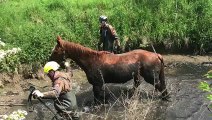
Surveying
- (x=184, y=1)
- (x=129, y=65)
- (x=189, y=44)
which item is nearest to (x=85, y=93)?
(x=129, y=65)

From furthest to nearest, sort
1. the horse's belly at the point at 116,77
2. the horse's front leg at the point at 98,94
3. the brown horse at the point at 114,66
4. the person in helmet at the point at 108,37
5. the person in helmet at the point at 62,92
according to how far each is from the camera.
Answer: the person in helmet at the point at 108,37 → the horse's belly at the point at 116,77 → the horse's front leg at the point at 98,94 → the brown horse at the point at 114,66 → the person in helmet at the point at 62,92

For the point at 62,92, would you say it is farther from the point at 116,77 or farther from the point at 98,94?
the point at 116,77

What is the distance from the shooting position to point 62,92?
8.30 meters

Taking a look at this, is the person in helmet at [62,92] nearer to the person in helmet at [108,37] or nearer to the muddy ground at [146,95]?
the muddy ground at [146,95]

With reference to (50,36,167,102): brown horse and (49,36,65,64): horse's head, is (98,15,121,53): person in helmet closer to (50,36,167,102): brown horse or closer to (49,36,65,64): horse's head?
(50,36,167,102): brown horse

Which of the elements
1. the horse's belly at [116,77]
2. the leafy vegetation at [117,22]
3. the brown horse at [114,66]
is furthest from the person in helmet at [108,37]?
the leafy vegetation at [117,22]

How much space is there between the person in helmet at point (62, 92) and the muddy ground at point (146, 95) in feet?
3.39

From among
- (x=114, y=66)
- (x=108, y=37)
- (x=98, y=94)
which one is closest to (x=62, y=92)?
(x=98, y=94)

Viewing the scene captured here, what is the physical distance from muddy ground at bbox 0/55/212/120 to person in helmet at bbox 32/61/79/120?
1.03m

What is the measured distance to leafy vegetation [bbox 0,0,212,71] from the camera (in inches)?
569

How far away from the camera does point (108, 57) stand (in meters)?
11.3

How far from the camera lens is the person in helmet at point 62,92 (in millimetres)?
8094

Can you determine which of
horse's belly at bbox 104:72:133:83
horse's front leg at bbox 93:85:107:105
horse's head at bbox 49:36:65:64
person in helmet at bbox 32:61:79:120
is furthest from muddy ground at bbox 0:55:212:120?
person in helmet at bbox 32:61:79:120

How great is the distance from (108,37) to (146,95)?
2.19m
